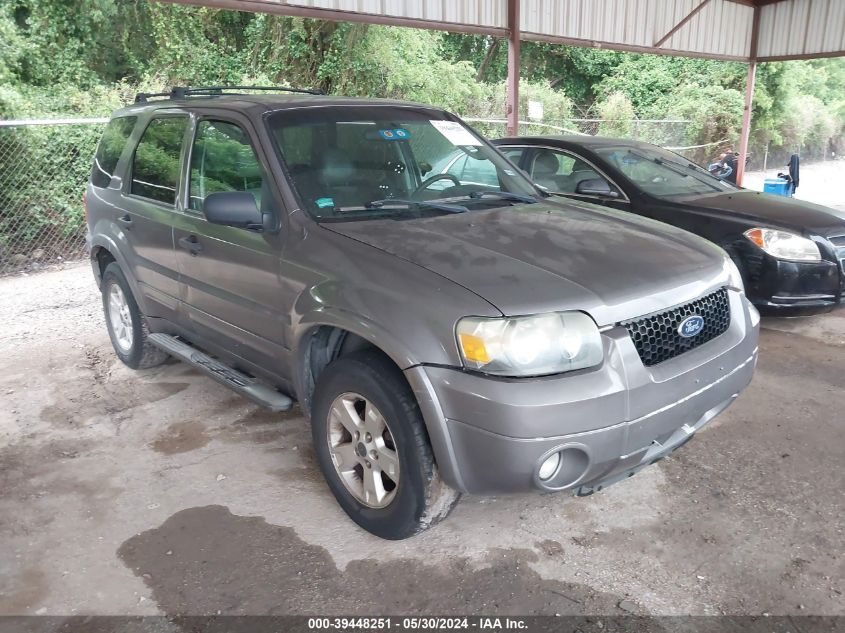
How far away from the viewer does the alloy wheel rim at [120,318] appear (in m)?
5.01

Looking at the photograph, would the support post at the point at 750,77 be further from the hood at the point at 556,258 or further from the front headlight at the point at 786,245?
the hood at the point at 556,258

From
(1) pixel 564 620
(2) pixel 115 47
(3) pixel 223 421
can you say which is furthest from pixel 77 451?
(2) pixel 115 47

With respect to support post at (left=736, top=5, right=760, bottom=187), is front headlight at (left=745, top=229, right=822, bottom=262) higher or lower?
lower

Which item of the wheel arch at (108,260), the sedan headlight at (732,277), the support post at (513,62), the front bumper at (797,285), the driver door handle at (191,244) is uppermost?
the support post at (513,62)

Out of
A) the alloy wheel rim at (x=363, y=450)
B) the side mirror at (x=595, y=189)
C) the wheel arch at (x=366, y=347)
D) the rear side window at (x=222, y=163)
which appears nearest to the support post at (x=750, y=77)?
the side mirror at (x=595, y=189)

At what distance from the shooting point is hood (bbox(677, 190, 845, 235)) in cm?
557

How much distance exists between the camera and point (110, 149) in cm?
495

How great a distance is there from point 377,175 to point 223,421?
185 centimetres

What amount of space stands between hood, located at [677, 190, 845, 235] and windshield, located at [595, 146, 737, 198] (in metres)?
0.20

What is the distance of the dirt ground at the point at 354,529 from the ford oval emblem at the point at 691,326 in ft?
2.99

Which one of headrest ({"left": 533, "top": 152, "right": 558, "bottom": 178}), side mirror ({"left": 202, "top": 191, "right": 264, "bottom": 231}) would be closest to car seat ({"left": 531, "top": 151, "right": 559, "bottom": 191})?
headrest ({"left": 533, "top": 152, "right": 558, "bottom": 178})

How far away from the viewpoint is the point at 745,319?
3.23 m

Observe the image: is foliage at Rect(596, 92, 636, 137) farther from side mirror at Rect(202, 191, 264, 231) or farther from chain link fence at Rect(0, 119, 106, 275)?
side mirror at Rect(202, 191, 264, 231)

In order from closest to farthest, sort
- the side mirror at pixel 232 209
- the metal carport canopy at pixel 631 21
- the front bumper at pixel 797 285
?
the side mirror at pixel 232 209
the front bumper at pixel 797 285
the metal carport canopy at pixel 631 21
